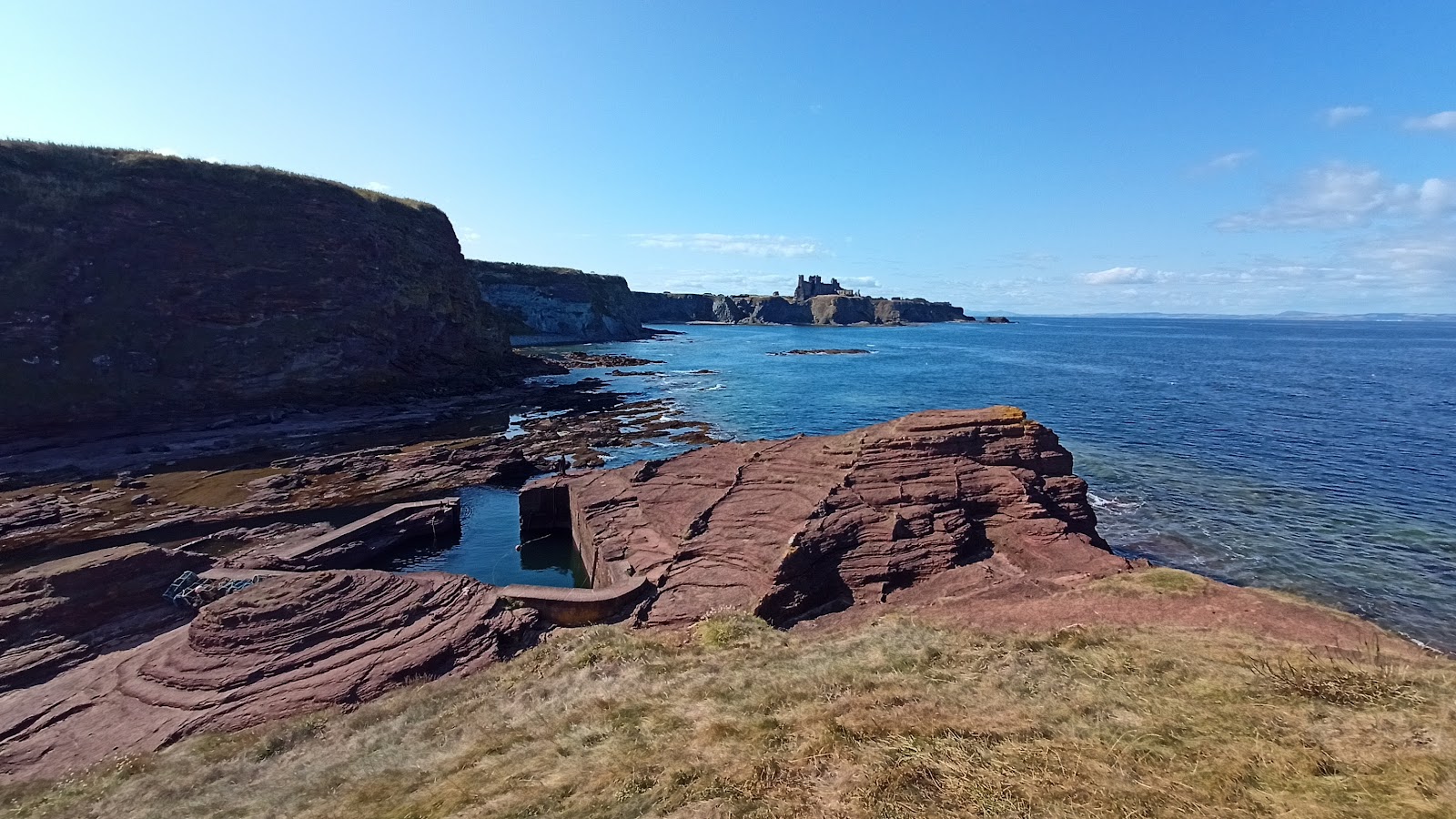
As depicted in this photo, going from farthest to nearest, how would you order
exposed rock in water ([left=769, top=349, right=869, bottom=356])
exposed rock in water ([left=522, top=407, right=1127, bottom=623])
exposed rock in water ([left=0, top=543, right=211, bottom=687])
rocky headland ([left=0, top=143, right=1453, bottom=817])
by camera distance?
exposed rock in water ([left=769, top=349, right=869, bottom=356]) < exposed rock in water ([left=522, top=407, right=1127, bottom=623]) < exposed rock in water ([left=0, top=543, right=211, bottom=687]) < rocky headland ([left=0, top=143, right=1453, bottom=817])

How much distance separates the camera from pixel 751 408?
2532 inches

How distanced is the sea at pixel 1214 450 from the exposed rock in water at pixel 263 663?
8.82 metres

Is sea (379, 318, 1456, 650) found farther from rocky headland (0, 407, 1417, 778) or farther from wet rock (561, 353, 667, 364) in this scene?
rocky headland (0, 407, 1417, 778)

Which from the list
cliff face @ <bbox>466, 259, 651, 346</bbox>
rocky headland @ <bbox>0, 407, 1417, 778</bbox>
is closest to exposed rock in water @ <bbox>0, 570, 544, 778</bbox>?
rocky headland @ <bbox>0, 407, 1417, 778</bbox>

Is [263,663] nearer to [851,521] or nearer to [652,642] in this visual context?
[652,642]

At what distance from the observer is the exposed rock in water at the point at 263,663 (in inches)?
559

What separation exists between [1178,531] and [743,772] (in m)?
29.0

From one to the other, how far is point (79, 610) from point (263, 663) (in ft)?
29.6

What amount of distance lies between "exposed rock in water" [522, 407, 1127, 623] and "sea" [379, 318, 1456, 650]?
19.2ft

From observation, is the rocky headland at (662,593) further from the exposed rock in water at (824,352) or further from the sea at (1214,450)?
the exposed rock in water at (824,352)

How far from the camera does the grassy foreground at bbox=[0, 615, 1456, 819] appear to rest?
7.80m

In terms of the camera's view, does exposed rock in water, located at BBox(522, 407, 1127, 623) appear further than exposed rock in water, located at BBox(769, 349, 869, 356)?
No

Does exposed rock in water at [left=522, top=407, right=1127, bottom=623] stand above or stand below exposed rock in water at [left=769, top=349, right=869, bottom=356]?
below

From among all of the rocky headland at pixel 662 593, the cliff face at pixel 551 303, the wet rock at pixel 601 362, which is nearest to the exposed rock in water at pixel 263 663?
the rocky headland at pixel 662 593
